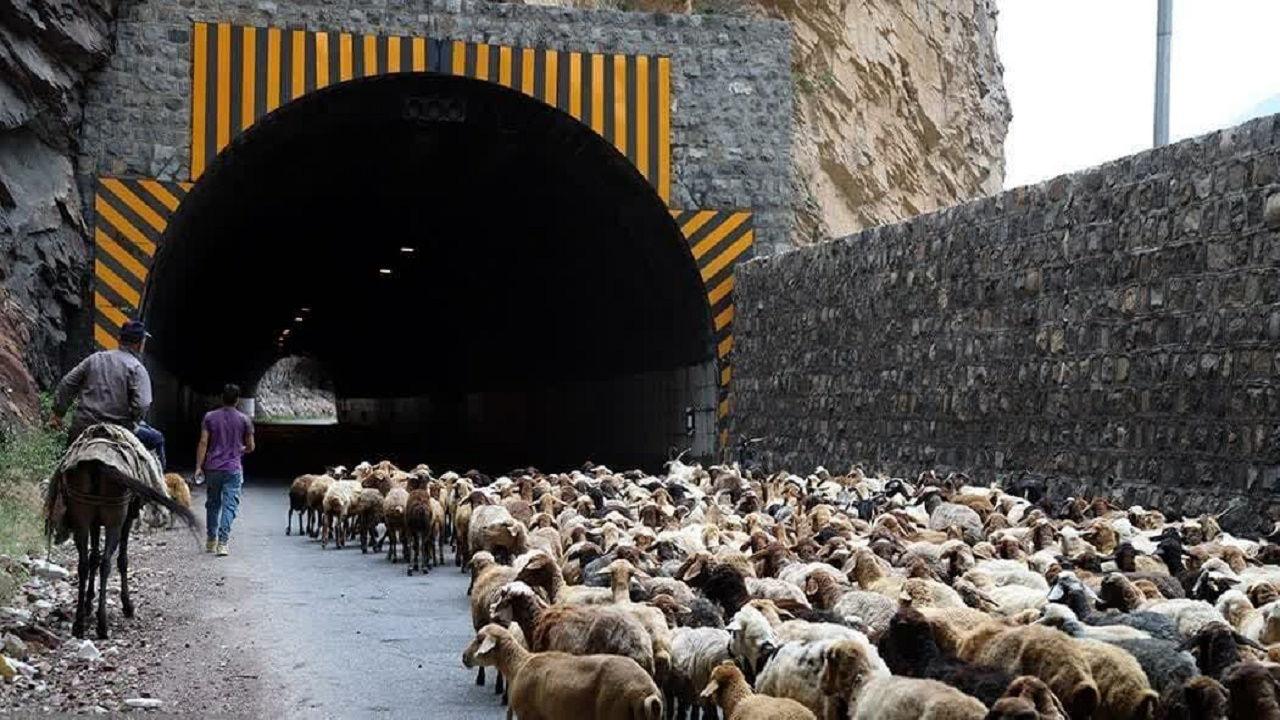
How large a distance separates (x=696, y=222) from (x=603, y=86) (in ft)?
7.47

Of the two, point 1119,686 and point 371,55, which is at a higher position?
point 371,55

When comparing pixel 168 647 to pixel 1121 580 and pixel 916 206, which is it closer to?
pixel 1121 580

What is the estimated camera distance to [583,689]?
21.7ft

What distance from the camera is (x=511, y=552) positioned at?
11.5 m

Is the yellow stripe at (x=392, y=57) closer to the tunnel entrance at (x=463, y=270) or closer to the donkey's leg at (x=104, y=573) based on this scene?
the tunnel entrance at (x=463, y=270)

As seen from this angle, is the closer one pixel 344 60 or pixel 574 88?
pixel 344 60

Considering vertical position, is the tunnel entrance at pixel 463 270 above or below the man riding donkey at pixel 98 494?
above

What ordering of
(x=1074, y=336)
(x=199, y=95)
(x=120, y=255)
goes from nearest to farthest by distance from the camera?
(x=1074, y=336), (x=120, y=255), (x=199, y=95)

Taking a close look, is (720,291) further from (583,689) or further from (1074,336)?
(583,689)

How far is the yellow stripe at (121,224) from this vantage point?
65.5ft

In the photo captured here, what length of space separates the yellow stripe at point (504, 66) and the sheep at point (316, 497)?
6.63m

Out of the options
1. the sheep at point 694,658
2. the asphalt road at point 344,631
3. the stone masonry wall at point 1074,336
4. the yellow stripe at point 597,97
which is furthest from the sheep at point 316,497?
the sheep at point 694,658

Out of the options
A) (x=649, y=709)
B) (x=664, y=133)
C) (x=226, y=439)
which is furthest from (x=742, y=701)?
(x=664, y=133)

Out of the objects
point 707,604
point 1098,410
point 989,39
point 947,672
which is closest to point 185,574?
point 707,604
